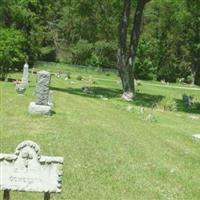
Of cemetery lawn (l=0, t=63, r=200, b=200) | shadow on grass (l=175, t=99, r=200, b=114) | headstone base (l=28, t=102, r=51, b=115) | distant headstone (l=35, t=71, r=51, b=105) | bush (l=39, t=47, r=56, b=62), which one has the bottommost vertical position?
bush (l=39, t=47, r=56, b=62)

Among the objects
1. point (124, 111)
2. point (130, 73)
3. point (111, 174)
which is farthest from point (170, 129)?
point (130, 73)

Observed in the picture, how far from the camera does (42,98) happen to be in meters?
22.5

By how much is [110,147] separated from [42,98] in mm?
5101

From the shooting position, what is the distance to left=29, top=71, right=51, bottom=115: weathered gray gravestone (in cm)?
2215

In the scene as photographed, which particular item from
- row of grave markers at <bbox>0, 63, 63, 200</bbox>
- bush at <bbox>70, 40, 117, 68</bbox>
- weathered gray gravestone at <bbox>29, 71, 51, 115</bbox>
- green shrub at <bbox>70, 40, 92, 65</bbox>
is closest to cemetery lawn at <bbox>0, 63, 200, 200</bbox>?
weathered gray gravestone at <bbox>29, 71, 51, 115</bbox>

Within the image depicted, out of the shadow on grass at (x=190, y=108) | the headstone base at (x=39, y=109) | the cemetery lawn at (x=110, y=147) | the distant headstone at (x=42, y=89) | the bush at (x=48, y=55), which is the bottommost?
the bush at (x=48, y=55)

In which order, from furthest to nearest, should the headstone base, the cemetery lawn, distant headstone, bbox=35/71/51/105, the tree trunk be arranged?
1. the tree trunk
2. distant headstone, bbox=35/71/51/105
3. the headstone base
4. the cemetery lawn

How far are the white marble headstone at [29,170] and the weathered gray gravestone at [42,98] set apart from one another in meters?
12.6

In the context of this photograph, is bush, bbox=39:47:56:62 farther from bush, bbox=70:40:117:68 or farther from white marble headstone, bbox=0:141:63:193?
white marble headstone, bbox=0:141:63:193

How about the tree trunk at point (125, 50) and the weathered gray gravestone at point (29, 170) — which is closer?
the weathered gray gravestone at point (29, 170)

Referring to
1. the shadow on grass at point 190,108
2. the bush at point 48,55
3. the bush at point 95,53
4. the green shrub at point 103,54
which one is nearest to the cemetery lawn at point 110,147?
the shadow on grass at point 190,108

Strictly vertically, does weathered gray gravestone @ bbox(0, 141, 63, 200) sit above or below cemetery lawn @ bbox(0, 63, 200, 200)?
above

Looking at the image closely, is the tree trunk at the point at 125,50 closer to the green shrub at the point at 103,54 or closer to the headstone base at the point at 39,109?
the headstone base at the point at 39,109

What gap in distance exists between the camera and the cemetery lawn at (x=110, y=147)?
14.2 m
